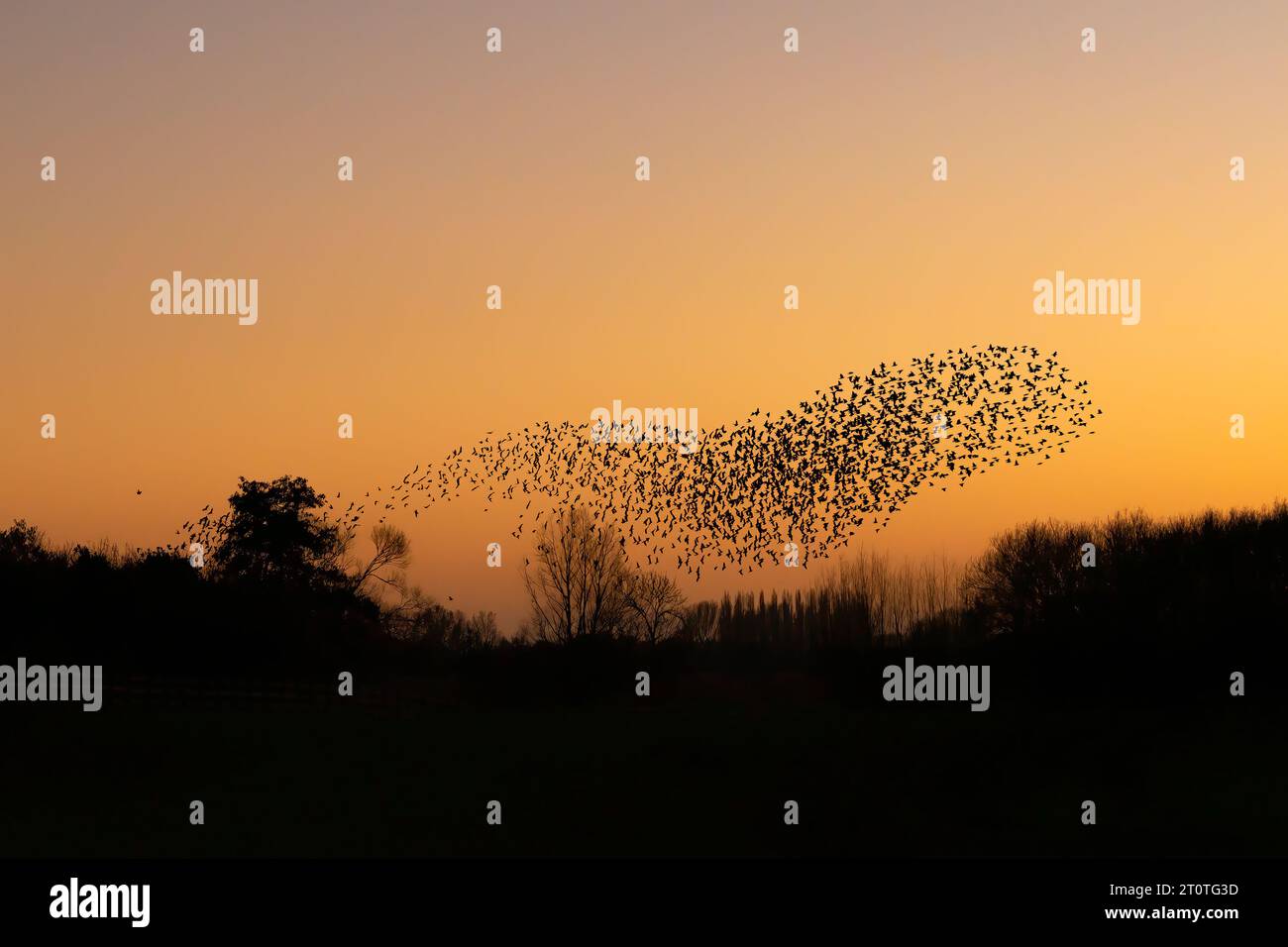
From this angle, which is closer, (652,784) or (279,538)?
(652,784)

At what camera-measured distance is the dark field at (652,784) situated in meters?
23.7

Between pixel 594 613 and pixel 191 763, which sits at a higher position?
pixel 594 613

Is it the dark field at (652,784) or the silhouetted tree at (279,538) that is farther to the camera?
the silhouetted tree at (279,538)

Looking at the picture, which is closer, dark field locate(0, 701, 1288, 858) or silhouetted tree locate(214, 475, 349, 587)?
dark field locate(0, 701, 1288, 858)

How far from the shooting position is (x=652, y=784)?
27.8m

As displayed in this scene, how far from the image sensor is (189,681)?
4381cm

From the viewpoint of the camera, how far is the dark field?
77.8 feet
